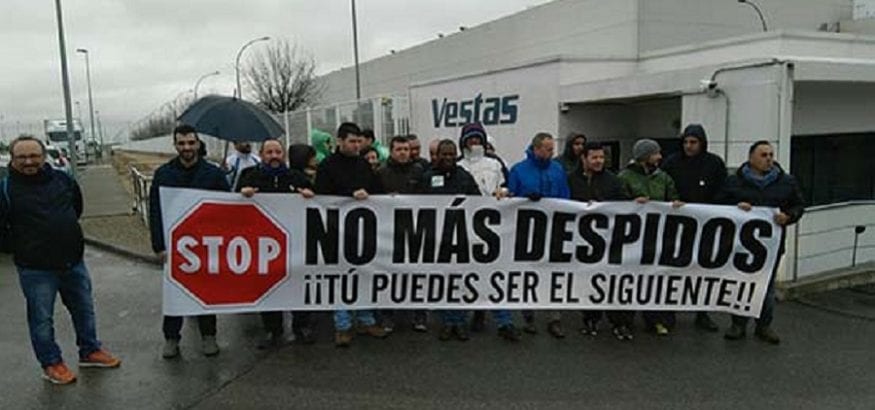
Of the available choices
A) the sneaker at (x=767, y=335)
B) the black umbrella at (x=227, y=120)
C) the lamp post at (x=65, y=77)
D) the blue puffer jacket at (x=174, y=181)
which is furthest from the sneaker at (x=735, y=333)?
the lamp post at (x=65, y=77)

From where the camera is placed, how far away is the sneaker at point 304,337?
18.6ft

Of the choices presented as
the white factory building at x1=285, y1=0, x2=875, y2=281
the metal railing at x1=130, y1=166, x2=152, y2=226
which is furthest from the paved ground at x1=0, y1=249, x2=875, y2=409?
the metal railing at x1=130, y1=166, x2=152, y2=226

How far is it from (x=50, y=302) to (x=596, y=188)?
4.24 metres

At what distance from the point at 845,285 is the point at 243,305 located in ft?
21.1

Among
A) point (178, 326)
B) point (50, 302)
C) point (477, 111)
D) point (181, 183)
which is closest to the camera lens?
point (50, 302)

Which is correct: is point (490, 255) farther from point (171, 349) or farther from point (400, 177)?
point (171, 349)

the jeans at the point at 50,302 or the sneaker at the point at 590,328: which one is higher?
the jeans at the point at 50,302

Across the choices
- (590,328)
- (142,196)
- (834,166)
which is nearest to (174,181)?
(590,328)

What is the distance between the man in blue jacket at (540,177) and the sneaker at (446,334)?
2.83ft

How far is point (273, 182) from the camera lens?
218 inches

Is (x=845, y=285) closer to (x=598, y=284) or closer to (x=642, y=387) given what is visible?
(x=598, y=284)

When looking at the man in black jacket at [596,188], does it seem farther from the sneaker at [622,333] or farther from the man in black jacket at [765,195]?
the man in black jacket at [765,195]

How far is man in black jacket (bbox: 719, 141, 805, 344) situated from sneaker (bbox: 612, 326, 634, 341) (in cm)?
80

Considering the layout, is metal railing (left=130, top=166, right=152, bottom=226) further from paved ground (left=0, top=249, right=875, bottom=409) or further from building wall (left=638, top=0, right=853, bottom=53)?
building wall (left=638, top=0, right=853, bottom=53)
